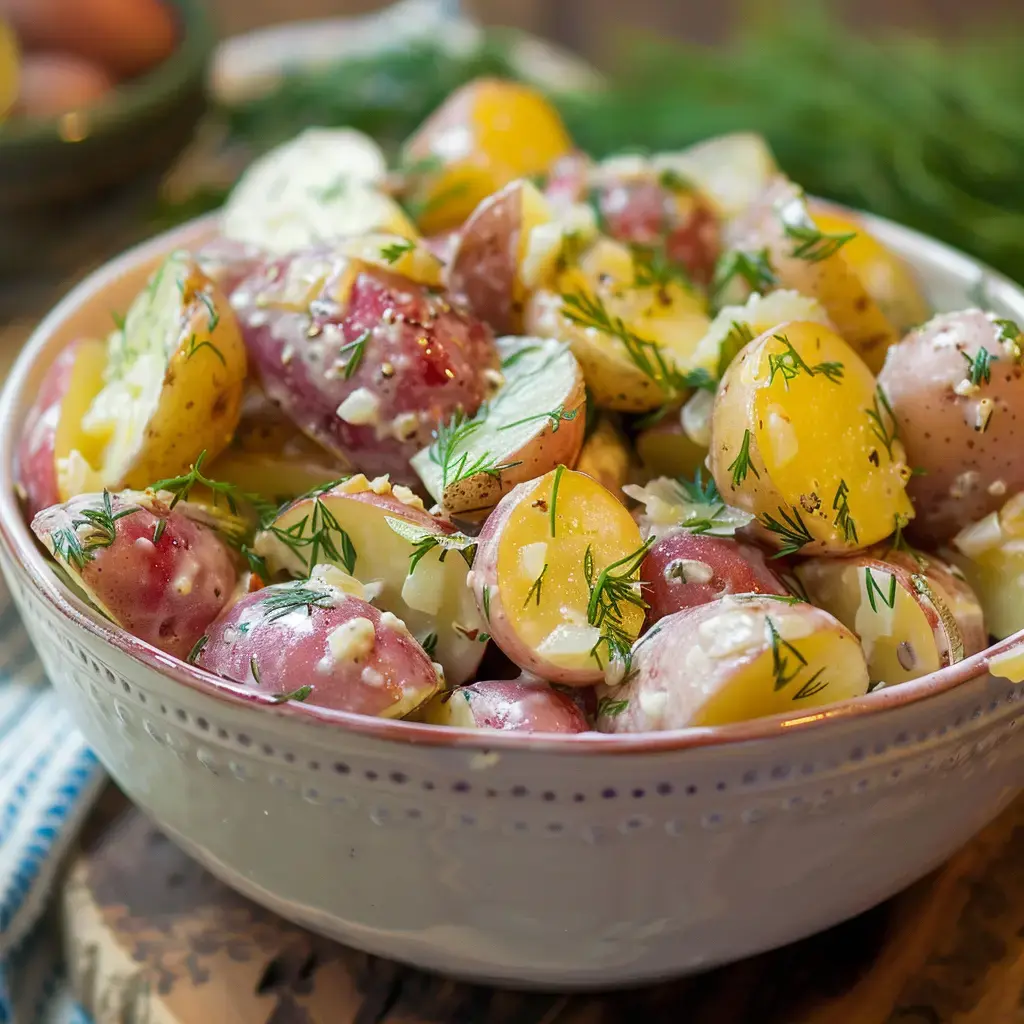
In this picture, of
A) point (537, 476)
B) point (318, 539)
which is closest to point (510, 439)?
point (537, 476)

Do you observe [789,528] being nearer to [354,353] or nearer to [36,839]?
[354,353]

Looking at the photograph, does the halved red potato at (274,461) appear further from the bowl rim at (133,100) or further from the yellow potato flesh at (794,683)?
the bowl rim at (133,100)

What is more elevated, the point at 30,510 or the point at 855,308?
the point at 855,308

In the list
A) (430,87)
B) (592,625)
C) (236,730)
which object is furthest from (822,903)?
(430,87)

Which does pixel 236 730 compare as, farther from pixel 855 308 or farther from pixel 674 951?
pixel 855 308

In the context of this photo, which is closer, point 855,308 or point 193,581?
point 193,581

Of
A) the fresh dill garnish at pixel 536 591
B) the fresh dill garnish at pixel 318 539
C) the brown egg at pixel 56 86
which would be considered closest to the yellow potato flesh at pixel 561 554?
the fresh dill garnish at pixel 536 591

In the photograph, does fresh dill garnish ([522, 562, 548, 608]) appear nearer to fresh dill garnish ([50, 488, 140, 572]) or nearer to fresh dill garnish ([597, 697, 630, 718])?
fresh dill garnish ([597, 697, 630, 718])
